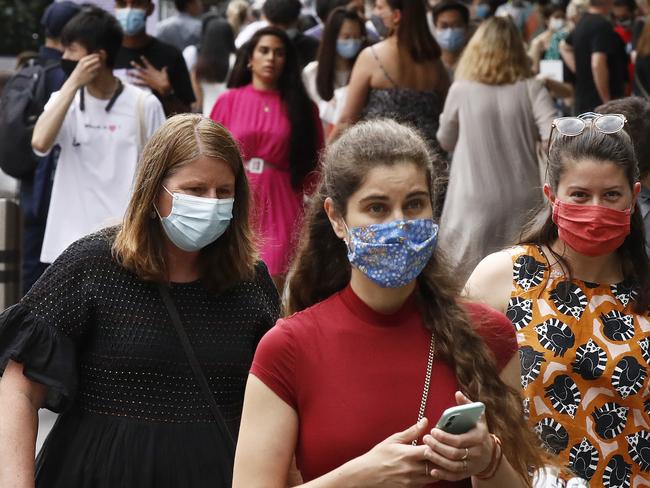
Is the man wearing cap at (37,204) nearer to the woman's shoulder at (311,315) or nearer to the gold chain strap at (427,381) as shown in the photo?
the woman's shoulder at (311,315)

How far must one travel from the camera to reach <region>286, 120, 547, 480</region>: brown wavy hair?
3.03 m

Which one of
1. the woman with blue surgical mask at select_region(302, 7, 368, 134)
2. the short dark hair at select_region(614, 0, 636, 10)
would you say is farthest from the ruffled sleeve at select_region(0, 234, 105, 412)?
the short dark hair at select_region(614, 0, 636, 10)

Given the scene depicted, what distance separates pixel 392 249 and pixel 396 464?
1.55 feet

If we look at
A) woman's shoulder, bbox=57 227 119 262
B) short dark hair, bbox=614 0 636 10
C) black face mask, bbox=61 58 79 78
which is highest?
woman's shoulder, bbox=57 227 119 262

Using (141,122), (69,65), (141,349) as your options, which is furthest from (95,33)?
(141,349)

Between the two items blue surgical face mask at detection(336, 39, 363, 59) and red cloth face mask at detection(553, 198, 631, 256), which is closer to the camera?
red cloth face mask at detection(553, 198, 631, 256)

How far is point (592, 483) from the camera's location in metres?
3.92

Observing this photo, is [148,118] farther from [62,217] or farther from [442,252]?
[442,252]

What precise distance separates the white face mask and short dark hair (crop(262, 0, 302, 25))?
695cm

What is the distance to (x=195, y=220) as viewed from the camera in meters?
3.88

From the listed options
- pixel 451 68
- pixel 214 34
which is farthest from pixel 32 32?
pixel 451 68

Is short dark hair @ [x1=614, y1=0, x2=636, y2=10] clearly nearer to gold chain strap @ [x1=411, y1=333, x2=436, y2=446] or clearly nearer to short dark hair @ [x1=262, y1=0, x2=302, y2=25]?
short dark hair @ [x1=262, y1=0, x2=302, y2=25]

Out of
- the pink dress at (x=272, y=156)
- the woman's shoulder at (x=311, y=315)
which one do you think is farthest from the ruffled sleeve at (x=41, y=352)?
the pink dress at (x=272, y=156)

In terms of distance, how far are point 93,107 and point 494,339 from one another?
4.61 meters
